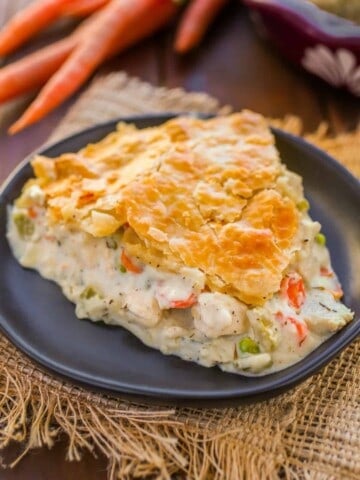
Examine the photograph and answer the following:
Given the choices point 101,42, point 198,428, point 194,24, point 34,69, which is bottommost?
point 198,428

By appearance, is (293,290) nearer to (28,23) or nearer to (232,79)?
(232,79)

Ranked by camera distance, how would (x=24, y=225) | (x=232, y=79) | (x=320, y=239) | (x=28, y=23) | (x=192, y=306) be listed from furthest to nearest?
(x=28, y=23) → (x=232, y=79) → (x=24, y=225) → (x=320, y=239) → (x=192, y=306)

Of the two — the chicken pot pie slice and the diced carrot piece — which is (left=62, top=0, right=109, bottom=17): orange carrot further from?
the diced carrot piece

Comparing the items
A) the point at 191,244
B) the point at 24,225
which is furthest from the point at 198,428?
the point at 24,225

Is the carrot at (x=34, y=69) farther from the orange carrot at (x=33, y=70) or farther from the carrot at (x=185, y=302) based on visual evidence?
the carrot at (x=185, y=302)

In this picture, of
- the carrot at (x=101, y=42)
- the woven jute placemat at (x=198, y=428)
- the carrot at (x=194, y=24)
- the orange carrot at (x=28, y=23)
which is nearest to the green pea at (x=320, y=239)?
the woven jute placemat at (x=198, y=428)

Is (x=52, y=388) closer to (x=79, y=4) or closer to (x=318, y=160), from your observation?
(x=318, y=160)

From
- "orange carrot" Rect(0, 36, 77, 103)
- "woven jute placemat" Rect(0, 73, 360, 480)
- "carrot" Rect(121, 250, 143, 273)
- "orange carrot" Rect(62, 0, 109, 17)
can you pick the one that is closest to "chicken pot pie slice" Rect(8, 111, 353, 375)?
"carrot" Rect(121, 250, 143, 273)
